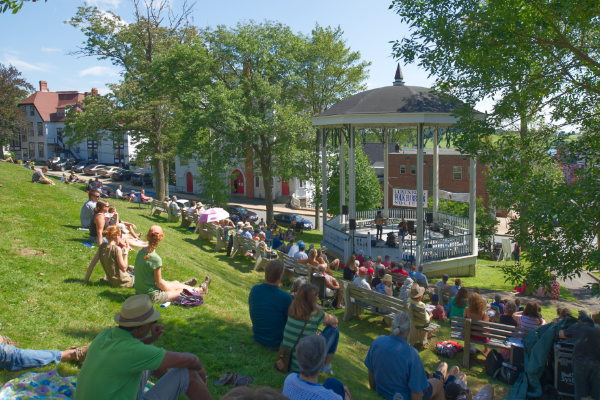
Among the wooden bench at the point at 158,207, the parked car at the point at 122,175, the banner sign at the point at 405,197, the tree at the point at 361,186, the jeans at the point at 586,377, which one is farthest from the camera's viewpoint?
the parked car at the point at 122,175

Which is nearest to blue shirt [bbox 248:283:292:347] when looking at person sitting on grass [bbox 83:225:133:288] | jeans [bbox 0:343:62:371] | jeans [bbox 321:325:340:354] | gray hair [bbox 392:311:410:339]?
jeans [bbox 321:325:340:354]

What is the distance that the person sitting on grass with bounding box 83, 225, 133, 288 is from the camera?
24.5 ft

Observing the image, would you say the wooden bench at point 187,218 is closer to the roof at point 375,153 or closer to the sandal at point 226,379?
the sandal at point 226,379

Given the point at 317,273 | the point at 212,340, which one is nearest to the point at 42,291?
the point at 212,340

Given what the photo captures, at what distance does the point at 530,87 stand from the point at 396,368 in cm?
686

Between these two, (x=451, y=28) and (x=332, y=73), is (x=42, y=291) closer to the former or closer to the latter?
(x=451, y=28)

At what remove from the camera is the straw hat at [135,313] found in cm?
360

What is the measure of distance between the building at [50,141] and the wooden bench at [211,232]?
185 feet

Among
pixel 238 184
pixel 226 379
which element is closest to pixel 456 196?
pixel 238 184

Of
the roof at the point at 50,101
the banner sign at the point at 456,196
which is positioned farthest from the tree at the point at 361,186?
the roof at the point at 50,101

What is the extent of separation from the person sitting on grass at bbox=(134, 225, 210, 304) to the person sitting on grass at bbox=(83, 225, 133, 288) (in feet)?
3.18

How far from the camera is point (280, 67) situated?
2698 centimetres

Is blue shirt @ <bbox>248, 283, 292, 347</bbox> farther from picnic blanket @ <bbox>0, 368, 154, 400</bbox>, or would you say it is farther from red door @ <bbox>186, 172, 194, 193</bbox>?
red door @ <bbox>186, 172, 194, 193</bbox>

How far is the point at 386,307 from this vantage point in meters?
8.52
